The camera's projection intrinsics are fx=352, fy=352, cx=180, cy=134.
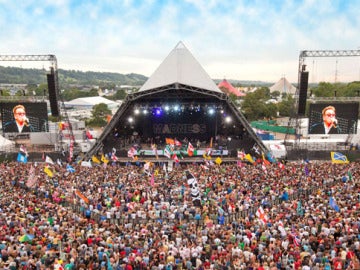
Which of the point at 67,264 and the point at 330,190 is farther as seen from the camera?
the point at 330,190

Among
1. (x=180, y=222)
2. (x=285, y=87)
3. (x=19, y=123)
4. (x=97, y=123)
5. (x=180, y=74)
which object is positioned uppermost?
(x=285, y=87)

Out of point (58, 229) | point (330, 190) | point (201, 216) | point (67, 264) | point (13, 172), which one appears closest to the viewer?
point (67, 264)

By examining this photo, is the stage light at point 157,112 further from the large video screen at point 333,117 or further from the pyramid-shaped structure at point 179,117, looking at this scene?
the large video screen at point 333,117

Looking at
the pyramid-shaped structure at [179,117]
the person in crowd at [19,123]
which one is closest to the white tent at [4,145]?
the person in crowd at [19,123]

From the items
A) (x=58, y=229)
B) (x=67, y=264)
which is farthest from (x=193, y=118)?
(x=67, y=264)

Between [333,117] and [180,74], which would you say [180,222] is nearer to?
[180,74]

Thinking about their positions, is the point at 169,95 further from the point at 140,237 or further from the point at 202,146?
the point at 140,237

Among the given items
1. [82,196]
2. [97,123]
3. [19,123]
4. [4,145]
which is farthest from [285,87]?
[82,196]
